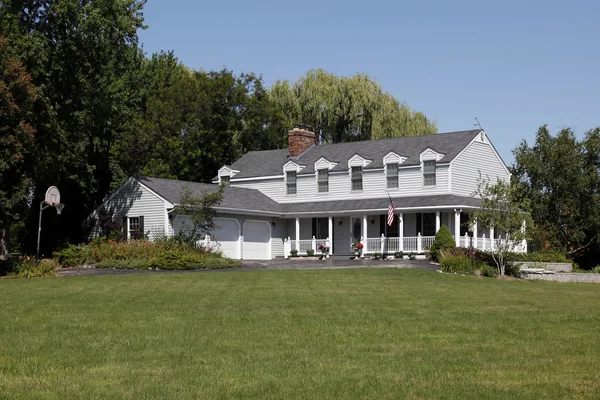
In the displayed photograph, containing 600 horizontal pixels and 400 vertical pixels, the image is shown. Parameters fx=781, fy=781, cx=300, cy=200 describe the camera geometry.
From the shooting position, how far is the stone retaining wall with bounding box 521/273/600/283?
32562mm

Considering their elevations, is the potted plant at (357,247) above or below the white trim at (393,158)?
below

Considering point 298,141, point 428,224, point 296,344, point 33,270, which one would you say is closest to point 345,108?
point 298,141

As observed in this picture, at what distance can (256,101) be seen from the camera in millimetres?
54156

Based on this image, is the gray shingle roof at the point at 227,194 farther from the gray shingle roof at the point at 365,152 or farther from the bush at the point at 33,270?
the bush at the point at 33,270

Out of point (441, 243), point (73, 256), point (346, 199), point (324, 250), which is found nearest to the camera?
point (73, 256)

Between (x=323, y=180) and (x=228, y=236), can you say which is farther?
(x=323, y=180)

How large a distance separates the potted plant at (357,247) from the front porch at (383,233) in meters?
0.28

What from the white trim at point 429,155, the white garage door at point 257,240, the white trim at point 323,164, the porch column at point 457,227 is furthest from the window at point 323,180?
the porch column at point 457,227

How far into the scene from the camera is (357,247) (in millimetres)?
40094

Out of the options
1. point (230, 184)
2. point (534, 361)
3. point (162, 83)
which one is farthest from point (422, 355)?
point (162, 83)

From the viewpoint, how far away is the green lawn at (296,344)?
28.6ft

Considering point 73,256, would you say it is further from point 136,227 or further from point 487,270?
point 487,270

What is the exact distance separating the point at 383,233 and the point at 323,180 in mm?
5090

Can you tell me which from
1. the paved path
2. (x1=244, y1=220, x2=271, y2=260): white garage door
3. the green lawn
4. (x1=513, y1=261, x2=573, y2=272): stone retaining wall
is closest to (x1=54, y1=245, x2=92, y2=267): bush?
the paved path
